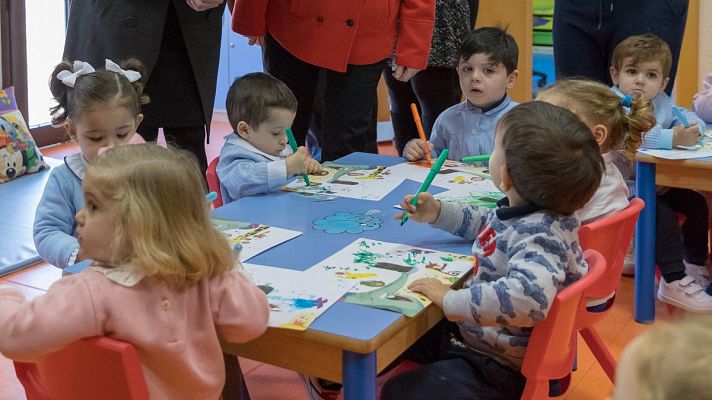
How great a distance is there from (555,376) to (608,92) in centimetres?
83

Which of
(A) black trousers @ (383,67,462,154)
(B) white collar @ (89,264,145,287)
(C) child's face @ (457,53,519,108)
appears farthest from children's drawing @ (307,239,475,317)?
(A) black trousers @ (383,67,462,154)

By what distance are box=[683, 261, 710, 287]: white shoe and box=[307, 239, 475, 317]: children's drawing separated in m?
1.52

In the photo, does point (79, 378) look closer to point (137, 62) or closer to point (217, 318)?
point (217, 318)

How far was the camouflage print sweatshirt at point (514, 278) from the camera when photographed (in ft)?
4.64

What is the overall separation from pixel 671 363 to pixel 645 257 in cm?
202

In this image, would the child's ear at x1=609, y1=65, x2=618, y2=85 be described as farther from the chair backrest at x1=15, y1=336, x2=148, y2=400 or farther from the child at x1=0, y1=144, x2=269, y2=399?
the chair backrest at x1=15, y1=336, x2=148, y2=400

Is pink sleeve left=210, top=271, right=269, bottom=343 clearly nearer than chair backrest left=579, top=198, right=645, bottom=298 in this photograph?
Yes

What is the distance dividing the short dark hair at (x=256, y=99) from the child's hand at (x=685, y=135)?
1.14 meters

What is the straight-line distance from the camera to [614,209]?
1858 millimetres

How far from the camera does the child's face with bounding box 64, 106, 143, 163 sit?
191 cm

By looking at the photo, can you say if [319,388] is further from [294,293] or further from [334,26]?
[334,26]

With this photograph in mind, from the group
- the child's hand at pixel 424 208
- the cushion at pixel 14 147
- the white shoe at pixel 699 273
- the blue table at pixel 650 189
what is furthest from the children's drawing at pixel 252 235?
the cushion at pixel 14 147

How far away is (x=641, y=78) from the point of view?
277 centimetres

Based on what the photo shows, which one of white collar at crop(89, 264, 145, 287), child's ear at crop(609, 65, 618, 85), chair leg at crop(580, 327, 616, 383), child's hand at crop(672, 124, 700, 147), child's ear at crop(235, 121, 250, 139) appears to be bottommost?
chair leg at crop(580, 327, 616, 383)
